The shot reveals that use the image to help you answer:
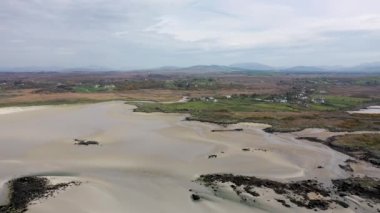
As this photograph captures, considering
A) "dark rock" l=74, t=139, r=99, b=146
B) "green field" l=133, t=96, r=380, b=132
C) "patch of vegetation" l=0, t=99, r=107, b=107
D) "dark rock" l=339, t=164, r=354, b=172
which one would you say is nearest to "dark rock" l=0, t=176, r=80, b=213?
"dark rock" l=74, t=139, r=99, b=146

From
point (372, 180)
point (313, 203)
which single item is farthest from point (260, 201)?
point (372, 180)

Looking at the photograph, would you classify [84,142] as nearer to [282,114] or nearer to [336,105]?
[282,114]

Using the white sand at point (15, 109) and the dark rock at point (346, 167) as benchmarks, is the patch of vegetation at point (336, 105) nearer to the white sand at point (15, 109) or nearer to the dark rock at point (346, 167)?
the dark rock at point (346, 167)

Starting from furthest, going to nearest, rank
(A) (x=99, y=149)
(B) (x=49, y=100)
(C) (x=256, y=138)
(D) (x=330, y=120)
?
(B) (x=49, y=100) → (D) (x=330, y=120) → (C) (x=256, y=138) → (A) (x=99, y=149)

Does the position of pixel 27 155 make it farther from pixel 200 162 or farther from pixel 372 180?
pixel 372 180

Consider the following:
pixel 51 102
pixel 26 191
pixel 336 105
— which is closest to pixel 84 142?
pixel 26 191

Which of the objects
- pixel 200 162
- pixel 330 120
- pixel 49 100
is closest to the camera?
pixel 200 162

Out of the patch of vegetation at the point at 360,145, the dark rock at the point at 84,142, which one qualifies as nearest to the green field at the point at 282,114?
the patch of vegetation at the point at 360,145

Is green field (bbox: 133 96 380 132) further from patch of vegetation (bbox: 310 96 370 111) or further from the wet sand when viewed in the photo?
the wet sand
